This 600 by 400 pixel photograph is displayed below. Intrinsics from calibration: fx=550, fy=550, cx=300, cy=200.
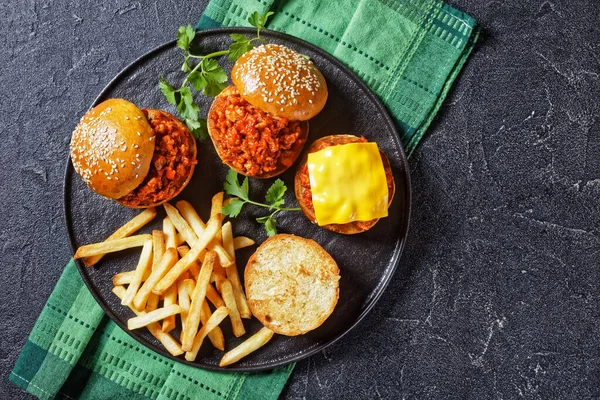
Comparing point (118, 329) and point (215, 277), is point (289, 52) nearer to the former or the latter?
point (215, 277)

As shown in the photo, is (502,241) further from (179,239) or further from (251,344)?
(179,239)

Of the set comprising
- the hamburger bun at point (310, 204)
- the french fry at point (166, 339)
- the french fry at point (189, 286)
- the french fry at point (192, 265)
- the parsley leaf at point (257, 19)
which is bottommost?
the french fry at point (166, 339)

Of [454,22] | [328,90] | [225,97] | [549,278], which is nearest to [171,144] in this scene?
[225,97]

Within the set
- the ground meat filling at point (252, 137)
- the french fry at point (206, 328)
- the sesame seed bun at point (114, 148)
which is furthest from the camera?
the french fry at point (206, 328)

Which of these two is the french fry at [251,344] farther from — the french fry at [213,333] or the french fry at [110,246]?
the french fry at [110,246]

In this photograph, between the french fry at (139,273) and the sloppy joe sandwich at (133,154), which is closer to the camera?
the sloppy joe sandwich at (133,154)

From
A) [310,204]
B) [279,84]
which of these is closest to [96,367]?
[310,204]

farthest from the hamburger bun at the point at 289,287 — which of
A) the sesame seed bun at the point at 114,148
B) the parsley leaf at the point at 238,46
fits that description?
the parsley leaf at the point at 238,46
